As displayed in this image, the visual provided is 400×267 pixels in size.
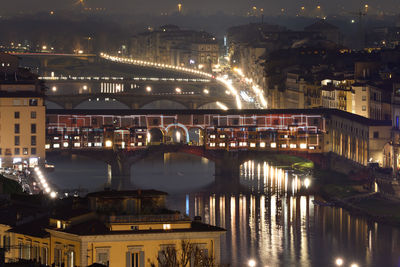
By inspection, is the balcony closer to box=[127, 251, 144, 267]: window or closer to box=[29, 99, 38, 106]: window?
box=[127, 251, 144, 267]: window

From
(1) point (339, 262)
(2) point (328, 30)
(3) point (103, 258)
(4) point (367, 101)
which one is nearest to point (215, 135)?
(4) point (367, 101)

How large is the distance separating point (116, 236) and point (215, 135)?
4923 centimetres

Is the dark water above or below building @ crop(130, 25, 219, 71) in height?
below

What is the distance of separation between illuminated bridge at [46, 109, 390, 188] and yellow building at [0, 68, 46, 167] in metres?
3.29

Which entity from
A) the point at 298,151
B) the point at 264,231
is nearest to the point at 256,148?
the point at 298,151

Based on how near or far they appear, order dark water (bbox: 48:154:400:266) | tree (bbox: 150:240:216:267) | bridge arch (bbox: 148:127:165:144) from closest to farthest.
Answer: tree (bbox: 150:240:216:267) → dark water (bbox: 48:154:400:266) → bridge arch (bbox: 148:127:165:144)

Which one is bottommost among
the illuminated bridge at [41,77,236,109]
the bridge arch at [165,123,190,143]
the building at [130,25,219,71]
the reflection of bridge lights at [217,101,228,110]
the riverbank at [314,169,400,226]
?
the riverbank at [314,169,400,226]

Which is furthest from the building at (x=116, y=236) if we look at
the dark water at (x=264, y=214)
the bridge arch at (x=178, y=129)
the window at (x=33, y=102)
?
the bridge arch at (x=178, y=129)

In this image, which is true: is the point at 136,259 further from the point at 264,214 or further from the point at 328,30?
the point at 328,30

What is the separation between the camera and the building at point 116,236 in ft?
82.8

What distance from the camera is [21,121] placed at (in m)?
69.0

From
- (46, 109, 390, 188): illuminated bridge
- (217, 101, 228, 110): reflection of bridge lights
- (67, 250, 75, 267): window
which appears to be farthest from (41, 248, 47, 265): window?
(217, 101, 228, 110): reflection of bridge lights

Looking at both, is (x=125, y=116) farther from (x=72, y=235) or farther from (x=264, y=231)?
(x=72, y=235)

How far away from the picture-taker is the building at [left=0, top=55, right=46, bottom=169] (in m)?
68.4
